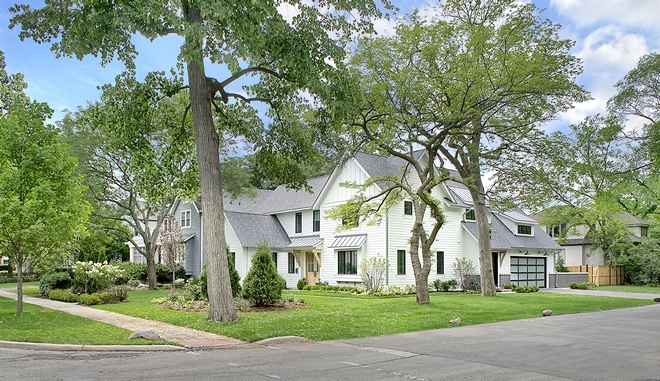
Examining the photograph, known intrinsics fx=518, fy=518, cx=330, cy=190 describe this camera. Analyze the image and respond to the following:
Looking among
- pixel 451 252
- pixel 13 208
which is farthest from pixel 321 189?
pixel 13 208

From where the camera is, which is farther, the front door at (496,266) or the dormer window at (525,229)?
the dormer window at (525,229)

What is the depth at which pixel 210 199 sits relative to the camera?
13500mm

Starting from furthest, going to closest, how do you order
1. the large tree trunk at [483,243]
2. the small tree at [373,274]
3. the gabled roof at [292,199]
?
the gabled roof at [292,199]
the small tree at [373,274]
the large tree trunk at [483,243]

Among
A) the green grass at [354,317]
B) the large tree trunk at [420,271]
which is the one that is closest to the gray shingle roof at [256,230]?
the green grass at [354,317]

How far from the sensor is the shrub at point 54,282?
83.2 ft

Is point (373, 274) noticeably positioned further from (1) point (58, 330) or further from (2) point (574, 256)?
(2) point (574, 256)

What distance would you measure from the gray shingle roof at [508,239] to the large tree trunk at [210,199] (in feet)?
72.3

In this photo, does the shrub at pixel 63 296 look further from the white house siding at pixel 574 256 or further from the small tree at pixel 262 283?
the white house siding at pixel 574 256

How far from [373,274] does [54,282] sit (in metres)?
15.9

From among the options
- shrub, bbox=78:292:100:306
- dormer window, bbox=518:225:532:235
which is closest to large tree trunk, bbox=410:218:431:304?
shrub, bbox=78:292:100:306

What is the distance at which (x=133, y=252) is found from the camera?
4806 cm

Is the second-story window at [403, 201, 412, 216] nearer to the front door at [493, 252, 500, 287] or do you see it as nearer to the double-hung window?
the double-hung window

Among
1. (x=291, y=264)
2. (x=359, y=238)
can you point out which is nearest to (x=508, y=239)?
(x=359, y=238)

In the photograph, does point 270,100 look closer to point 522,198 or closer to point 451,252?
point 522,198
